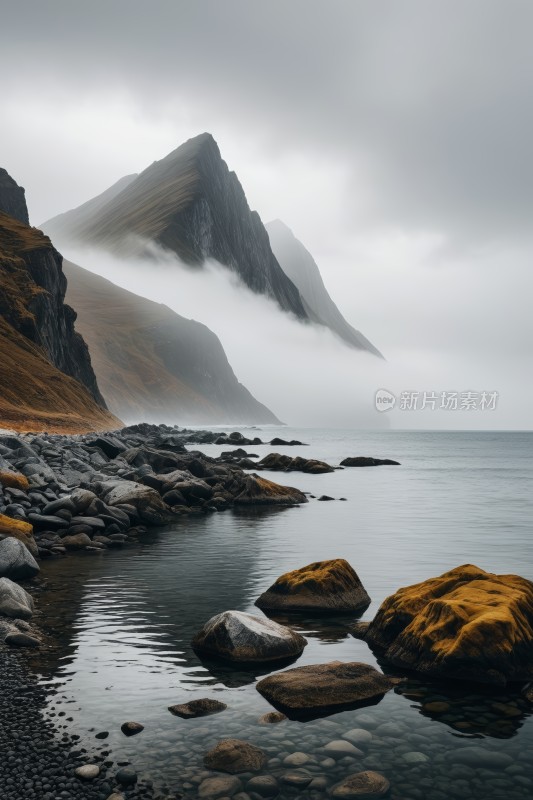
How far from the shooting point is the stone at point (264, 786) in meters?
7.19

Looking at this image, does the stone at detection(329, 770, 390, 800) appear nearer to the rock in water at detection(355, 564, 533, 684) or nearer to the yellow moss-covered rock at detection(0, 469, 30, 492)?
the rock in water at detection(355, 564, 533, 684)

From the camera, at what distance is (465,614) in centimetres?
1072

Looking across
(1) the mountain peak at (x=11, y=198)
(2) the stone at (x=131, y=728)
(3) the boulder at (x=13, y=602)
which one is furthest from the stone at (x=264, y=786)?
(1) the mountain peak at (x=11, y=198)

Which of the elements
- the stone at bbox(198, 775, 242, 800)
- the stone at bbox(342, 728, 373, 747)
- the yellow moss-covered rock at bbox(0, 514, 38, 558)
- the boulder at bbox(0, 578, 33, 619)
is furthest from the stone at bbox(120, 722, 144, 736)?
the yellow moss-covered rock at bbox(0, 514, 38, 558)

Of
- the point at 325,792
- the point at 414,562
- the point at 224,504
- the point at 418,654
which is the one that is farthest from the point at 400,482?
the point at 325,792

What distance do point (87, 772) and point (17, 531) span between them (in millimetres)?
11839

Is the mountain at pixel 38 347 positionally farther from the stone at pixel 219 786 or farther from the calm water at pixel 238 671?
the stone at pixel 219 786

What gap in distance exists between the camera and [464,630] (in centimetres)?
1035

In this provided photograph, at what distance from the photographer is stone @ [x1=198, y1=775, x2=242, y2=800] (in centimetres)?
712

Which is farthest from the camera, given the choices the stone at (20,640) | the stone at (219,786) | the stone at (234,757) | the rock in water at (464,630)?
the stone at (20,640)

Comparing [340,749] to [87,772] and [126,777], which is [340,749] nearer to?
[126,777]

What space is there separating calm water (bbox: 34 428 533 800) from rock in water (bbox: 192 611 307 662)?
30 cm

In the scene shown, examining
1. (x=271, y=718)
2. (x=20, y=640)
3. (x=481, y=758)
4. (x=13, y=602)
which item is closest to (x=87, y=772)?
(x=271, y=718)

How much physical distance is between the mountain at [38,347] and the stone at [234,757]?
5778 centimetres
